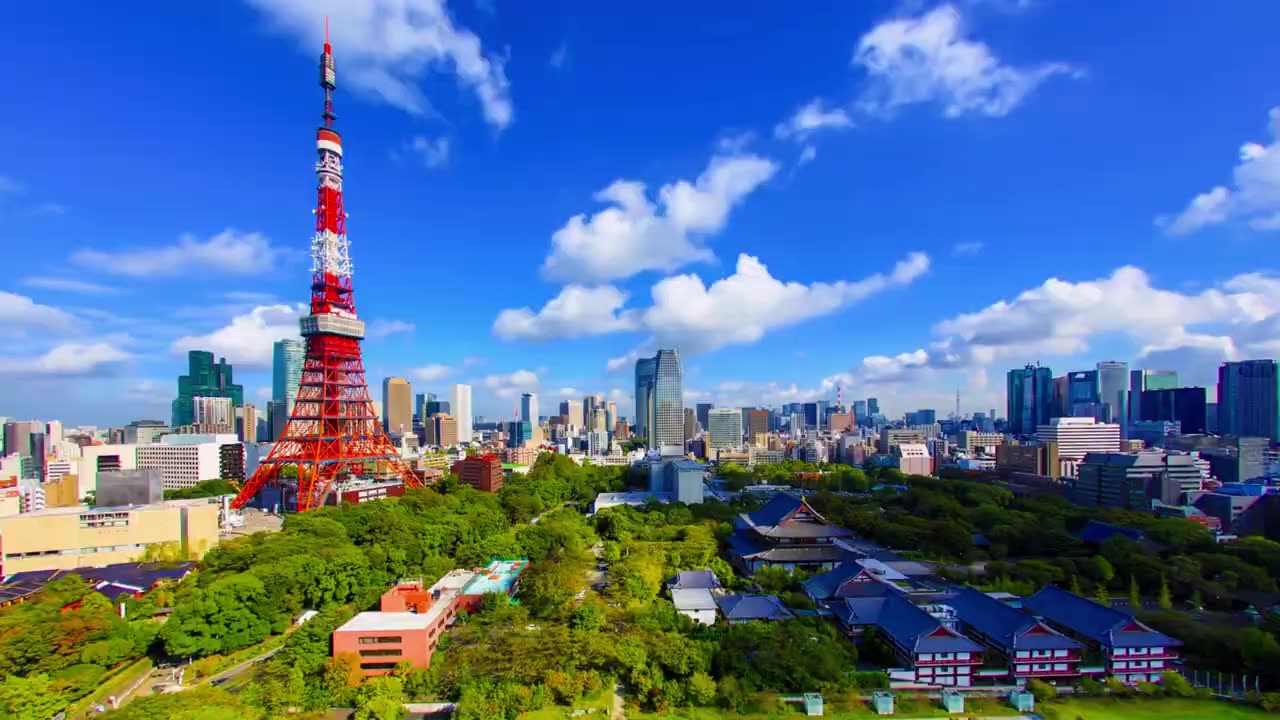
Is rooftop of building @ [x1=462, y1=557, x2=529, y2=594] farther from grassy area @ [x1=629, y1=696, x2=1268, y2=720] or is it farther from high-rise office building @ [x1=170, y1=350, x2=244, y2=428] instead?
high-rise office building @ [x1=170, y1=350, x2=244, y2=428]

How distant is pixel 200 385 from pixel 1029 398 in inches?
5471

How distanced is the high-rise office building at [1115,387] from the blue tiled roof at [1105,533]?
76146 millimetres

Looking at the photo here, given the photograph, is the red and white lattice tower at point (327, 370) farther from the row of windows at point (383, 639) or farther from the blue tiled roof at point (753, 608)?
the blue tiled roof at point (753, 608)

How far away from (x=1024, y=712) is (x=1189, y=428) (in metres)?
88.4

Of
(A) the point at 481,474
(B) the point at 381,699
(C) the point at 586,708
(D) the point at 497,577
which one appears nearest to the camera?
(B) the point at 381,699

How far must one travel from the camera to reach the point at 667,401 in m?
98.4

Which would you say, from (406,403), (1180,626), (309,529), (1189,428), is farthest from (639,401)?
(1180,626)

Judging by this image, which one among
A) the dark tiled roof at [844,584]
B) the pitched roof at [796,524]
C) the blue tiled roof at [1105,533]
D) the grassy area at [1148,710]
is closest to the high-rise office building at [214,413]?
the pitched roof at [796,524]

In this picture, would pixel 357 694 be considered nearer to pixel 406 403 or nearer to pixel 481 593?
pixel 481 593

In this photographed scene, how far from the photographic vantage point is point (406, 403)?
12456 cm

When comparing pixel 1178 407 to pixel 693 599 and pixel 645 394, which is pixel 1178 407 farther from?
pixel 693 599

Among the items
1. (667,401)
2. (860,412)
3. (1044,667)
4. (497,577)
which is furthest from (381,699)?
(860,412)

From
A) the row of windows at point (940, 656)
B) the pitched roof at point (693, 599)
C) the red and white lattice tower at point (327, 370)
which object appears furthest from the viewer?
the red and white lattice tower at point (327, 370)

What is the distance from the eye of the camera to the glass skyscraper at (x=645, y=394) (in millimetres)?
101625
